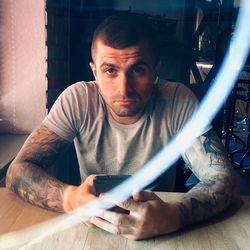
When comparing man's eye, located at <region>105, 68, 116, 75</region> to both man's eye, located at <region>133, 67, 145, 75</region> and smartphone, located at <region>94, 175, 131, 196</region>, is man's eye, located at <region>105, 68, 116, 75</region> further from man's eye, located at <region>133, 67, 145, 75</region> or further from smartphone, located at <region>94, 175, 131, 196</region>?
smartphone, located at <region>94, 175, 131, 196</region>

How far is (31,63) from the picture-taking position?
95 centimetres

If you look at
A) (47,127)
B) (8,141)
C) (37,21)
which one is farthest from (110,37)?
(8,141)

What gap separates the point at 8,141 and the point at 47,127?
14 centimetres

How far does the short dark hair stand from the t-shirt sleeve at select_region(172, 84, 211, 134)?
0.17 m

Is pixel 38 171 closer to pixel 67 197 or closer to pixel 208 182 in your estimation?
pixel 67 197

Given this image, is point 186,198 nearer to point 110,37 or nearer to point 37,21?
point 110,37

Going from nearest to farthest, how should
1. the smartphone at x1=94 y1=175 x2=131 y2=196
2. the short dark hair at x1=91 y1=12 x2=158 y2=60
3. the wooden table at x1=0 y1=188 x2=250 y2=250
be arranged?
the wooden table at x1=0 y1=188 x2=250 y2=250
the smartphone at x1=94 y1=175 x2=131 y2=196
the short dark hair at x1=91 y1=12 x2=158 y2=60

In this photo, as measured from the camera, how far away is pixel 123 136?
1.00 metres

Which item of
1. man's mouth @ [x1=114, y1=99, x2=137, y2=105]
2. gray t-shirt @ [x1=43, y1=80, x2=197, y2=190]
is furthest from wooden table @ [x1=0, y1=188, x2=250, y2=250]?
man's mouth @ [x1=114, y1=99, x2=137, y2=105]

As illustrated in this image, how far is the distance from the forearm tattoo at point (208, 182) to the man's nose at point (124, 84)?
0.25m

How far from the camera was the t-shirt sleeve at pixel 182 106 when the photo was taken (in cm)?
98

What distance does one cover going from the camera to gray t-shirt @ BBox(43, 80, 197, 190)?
981mm

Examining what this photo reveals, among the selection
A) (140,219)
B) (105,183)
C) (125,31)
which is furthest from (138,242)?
(125,31)

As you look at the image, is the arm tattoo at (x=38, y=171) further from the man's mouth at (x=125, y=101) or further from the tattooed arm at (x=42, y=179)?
the man's mouth at (x=125, y=101)
